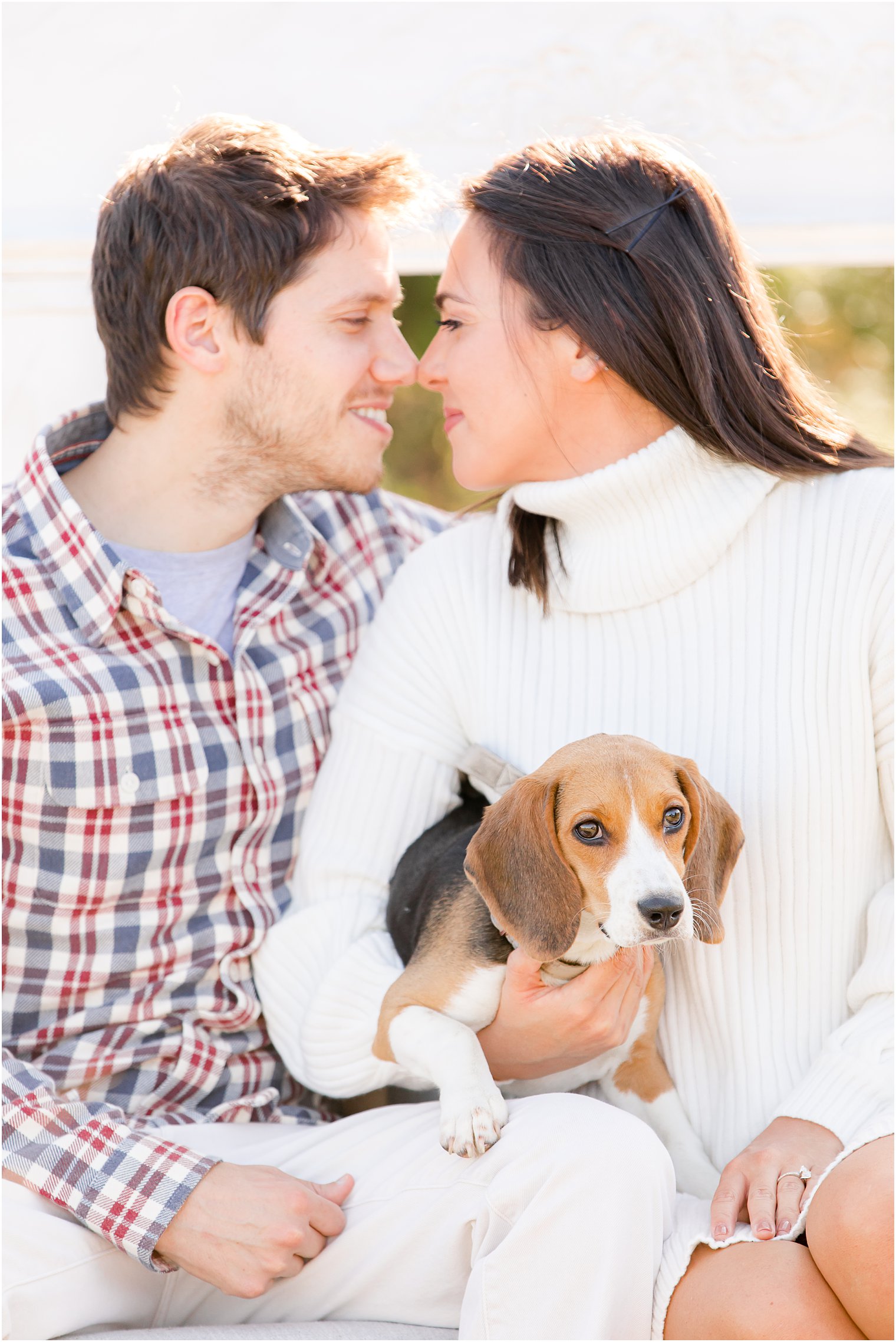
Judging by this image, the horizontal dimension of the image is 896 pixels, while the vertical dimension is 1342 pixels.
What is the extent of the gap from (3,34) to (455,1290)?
3.59 m

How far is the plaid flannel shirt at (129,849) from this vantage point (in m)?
2.45

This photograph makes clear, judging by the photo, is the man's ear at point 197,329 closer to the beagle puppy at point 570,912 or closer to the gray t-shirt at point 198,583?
the gray t-shirt at point 198,583

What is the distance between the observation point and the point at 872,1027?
2240 mm

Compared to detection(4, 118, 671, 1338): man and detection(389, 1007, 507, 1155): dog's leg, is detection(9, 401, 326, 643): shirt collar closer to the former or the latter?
detection(4, 118, 671, 1338): man

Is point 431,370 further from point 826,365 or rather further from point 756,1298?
point 826,365

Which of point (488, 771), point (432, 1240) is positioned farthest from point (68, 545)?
point (432, 1240)

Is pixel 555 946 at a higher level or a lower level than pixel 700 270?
lower

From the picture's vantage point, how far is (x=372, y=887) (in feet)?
8.86

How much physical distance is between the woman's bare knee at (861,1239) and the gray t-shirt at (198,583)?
1.69m

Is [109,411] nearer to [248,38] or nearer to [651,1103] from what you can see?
[248,38]

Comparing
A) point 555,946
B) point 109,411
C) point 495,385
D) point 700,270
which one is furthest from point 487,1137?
point 109,411

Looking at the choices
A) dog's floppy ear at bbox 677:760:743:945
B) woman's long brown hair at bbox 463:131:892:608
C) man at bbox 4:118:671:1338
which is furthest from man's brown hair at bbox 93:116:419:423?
dog's floppy ear at bbox 677:760:743:945

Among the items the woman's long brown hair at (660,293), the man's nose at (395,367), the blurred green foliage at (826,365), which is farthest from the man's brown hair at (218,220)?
the blurred green foliage at (826,365)

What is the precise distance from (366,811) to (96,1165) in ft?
2.96
